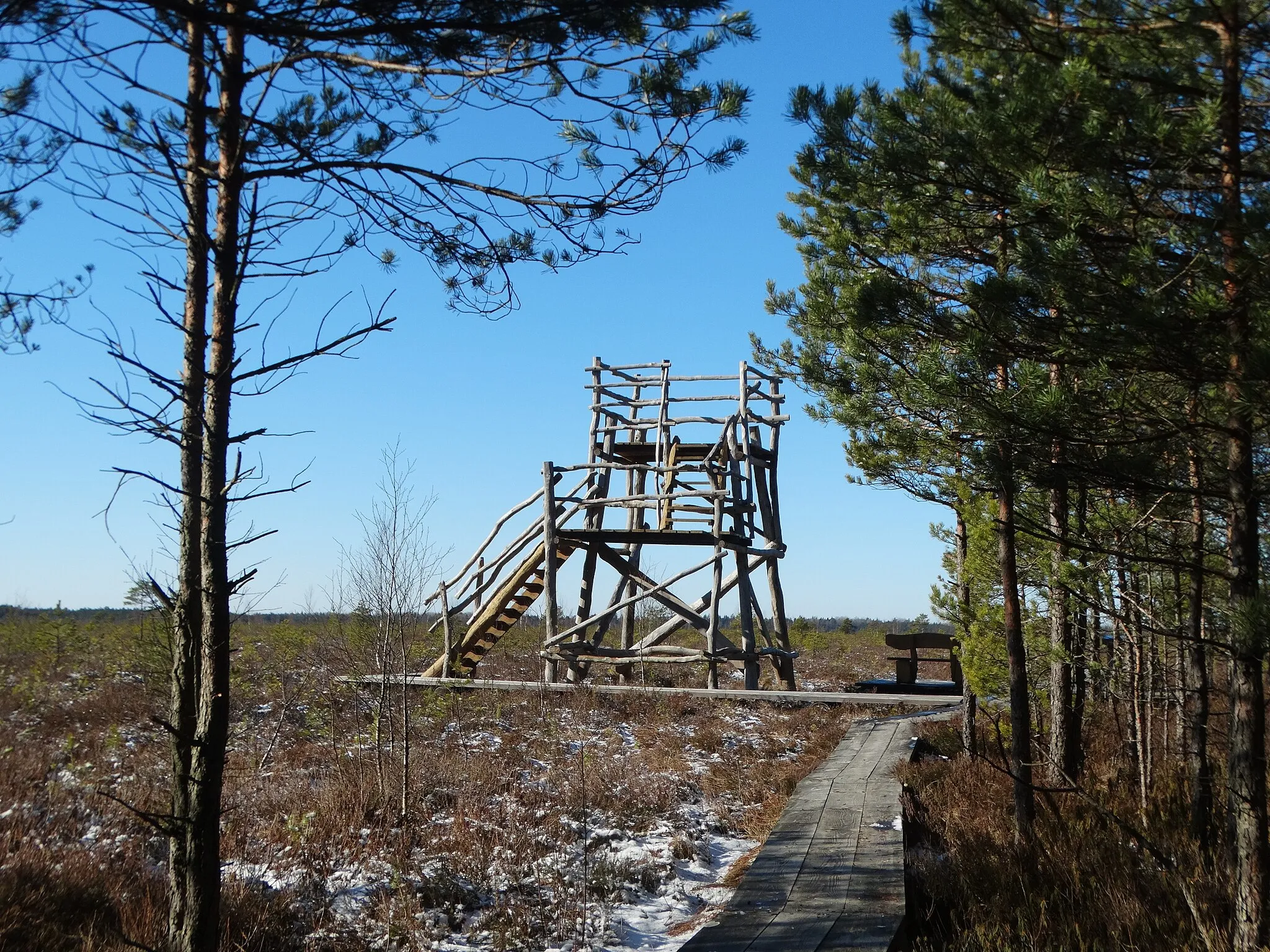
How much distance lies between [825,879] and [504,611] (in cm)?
1272

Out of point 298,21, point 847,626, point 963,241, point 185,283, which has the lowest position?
point 847,626

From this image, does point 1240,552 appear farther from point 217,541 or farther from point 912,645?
point 912,645

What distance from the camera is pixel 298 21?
14.0ft

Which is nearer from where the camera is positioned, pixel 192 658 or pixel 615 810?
pixel 192 658

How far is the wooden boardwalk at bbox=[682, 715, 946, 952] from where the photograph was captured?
5.97 meters

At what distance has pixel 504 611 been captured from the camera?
19.3 meters

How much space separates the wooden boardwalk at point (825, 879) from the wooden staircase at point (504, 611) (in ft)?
29.7

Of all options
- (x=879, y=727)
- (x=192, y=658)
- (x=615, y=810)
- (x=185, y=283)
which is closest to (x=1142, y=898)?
(x=615, y=810)

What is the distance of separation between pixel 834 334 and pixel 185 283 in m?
7.23

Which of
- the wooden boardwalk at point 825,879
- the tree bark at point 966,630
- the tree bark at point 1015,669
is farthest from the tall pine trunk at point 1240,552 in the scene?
the tree bark at point 966,630

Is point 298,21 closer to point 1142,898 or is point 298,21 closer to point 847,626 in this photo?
point 1142,898

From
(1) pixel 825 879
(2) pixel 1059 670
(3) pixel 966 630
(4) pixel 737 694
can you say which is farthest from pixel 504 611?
(1) pixel 825 879

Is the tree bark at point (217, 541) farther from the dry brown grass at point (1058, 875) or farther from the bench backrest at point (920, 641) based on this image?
the bench backrest at point (920, 641)

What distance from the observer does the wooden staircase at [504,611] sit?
19016 mm
